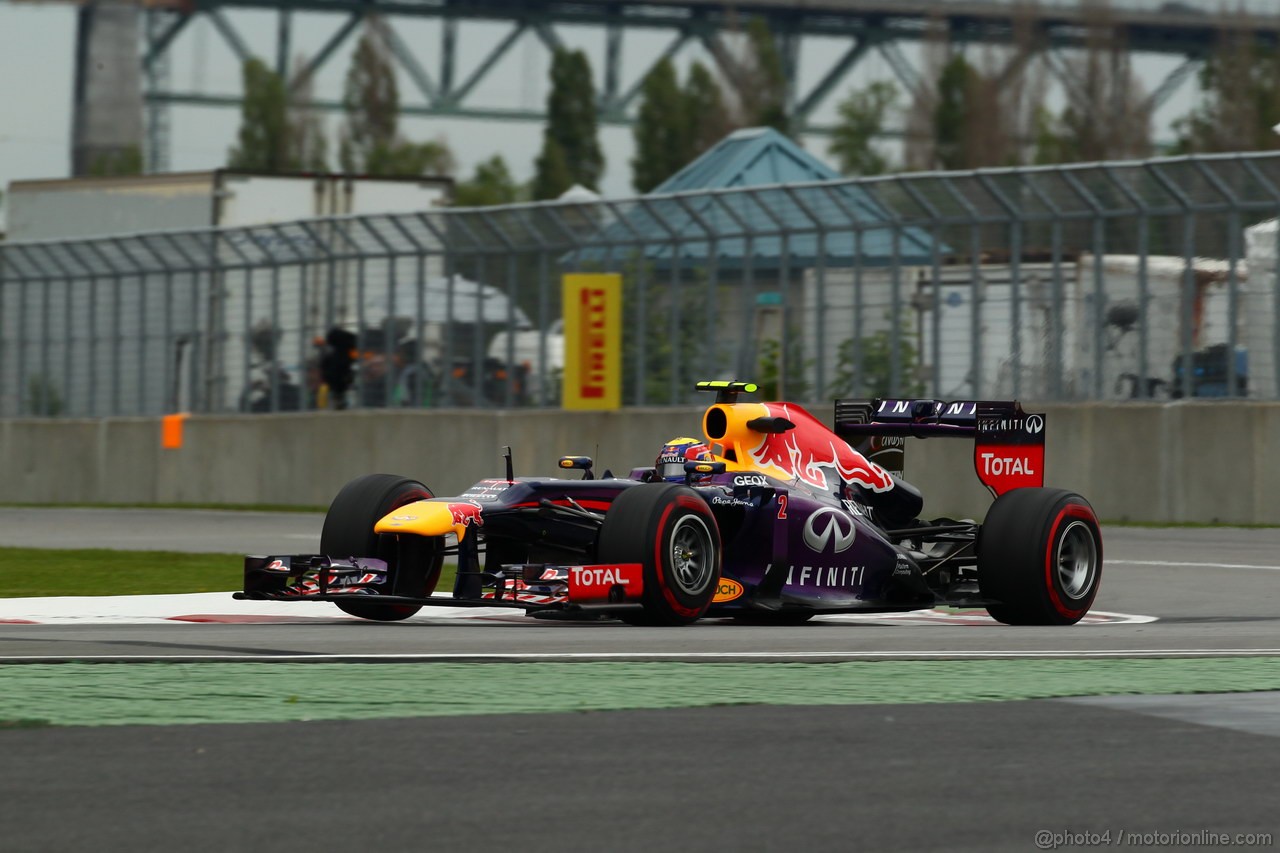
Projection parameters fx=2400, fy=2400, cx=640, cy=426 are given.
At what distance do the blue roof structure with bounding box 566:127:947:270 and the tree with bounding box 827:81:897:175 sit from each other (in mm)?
59199

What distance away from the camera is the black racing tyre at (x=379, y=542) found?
508 inches

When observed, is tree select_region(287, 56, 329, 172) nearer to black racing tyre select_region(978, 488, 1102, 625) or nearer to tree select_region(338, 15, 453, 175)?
tree select_region(338, 15, 453, 175)

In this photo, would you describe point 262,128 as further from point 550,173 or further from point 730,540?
point 730,540

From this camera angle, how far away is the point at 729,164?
139 feet

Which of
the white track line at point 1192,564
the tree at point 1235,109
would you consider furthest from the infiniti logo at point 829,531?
the tree at point 1235,109

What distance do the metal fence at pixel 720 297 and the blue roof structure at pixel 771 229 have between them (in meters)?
0.03

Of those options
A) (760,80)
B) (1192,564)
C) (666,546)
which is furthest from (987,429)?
(760,80)

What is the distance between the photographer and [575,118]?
301 ft

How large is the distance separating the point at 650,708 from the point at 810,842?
255 centimetres

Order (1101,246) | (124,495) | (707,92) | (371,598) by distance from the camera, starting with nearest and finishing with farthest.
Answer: (371,598)
(1101,246)
(124,495)
(707,92)

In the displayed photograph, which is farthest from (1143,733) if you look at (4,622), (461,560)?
(4,622)

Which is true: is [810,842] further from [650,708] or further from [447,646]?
[447,646]

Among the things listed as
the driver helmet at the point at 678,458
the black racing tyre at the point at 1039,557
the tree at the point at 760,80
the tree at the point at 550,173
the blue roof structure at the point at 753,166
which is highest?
the tree at the point at 760,80

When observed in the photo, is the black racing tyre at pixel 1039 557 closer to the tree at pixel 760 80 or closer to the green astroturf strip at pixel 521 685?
the green astroturf strip at pixel 521 685
